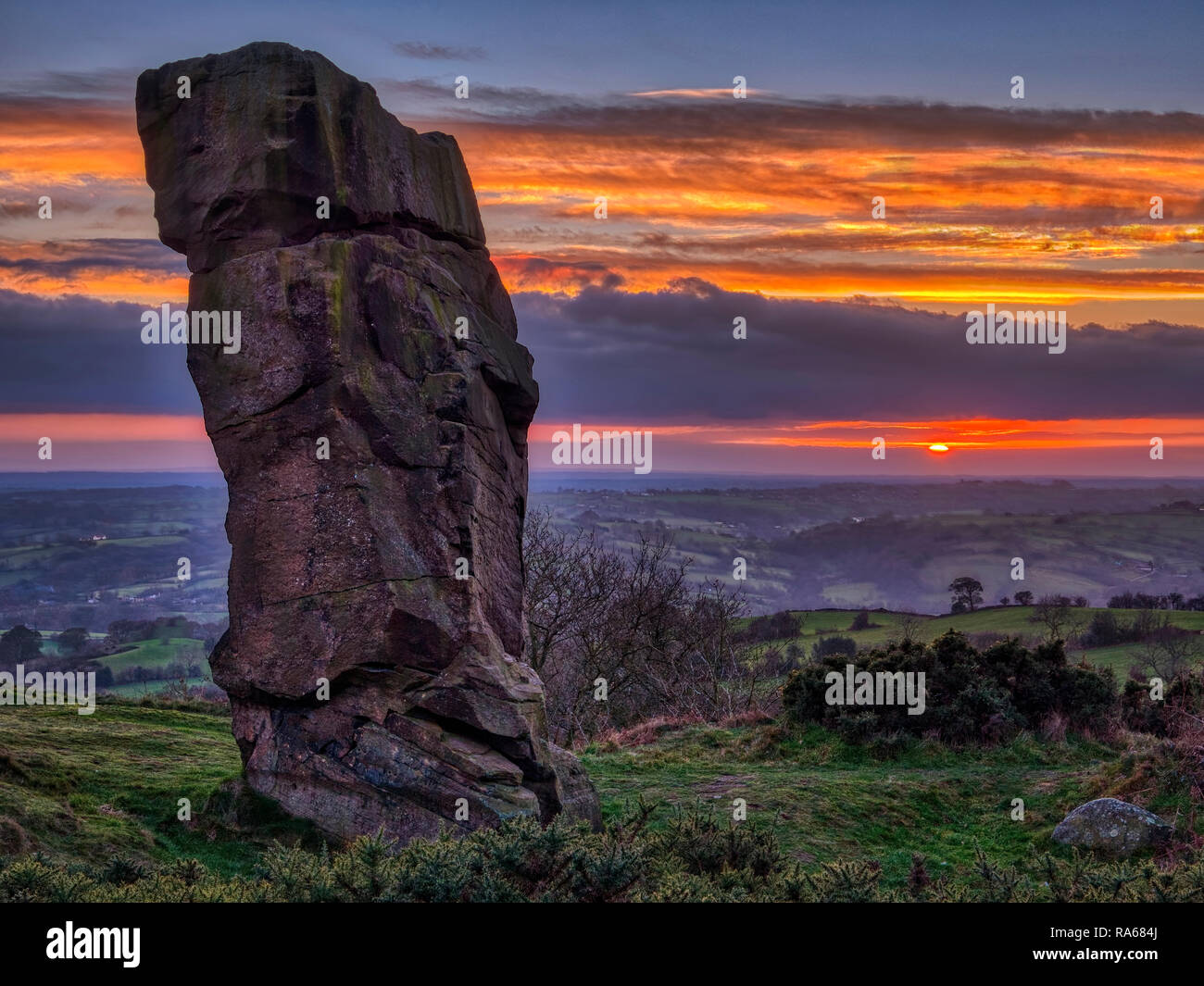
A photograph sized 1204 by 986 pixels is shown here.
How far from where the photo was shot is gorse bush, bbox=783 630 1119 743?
2430cm

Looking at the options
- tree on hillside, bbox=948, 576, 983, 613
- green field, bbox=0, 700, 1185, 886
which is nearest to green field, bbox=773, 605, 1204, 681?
tree on hillside, bbox=948, 576, 983, 613

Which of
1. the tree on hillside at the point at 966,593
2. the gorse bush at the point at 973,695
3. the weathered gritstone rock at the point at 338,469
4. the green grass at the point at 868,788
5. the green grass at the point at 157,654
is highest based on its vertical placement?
the weathered gritstone rock at the point at 338,469

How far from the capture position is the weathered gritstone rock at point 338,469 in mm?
15406

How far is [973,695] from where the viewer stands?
80.0ft

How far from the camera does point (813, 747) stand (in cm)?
2452

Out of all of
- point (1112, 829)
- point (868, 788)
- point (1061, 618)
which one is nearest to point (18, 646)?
point (1061, 618)

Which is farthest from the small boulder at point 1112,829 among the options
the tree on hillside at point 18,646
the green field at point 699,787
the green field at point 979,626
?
the tree on hillside at point 18,646

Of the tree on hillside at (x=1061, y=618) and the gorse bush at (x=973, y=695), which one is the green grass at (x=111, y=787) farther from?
the tree on hillside at (x=1061, y=618)

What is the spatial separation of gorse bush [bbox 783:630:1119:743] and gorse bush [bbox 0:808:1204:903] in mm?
12780

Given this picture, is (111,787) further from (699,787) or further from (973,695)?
(973,695)

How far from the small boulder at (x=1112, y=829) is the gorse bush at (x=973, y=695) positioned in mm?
6195

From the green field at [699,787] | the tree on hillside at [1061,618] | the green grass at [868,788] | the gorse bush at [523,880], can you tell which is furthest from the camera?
the tree on hillside at [1061,618]
